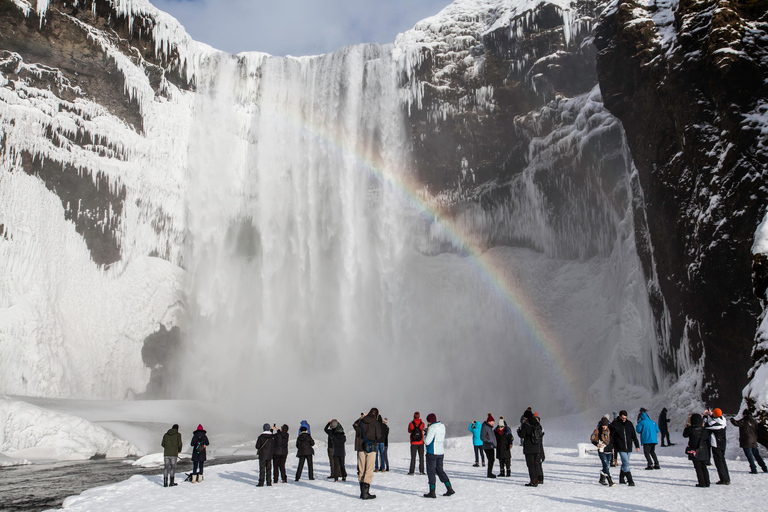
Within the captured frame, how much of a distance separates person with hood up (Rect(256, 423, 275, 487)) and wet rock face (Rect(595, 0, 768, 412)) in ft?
Answer: 50.7

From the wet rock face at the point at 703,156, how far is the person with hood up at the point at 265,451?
1546 centimetres

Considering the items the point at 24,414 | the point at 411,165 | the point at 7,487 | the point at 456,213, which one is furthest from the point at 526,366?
the point at 7,487

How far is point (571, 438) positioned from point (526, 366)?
1838 centimetres

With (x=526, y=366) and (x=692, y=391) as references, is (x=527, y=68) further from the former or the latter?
(x=692, y=391)

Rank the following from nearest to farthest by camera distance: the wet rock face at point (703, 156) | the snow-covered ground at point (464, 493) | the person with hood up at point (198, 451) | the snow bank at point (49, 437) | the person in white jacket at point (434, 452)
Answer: the snow-covered ground at point (464, 493)
the person in white jacket at point (434, 452)
the person with hood up at point (198, 451)
the wet rock face at point (703, 156)
the snow bank at point (49, 437)

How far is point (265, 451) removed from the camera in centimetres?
1192

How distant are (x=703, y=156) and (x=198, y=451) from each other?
19527 millimetres

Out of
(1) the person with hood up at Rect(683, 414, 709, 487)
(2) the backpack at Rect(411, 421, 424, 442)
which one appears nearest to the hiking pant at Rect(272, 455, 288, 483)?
(2) the backpack at Rect(411, 421, 424, 442)

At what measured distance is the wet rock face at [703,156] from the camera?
1959 centimetres

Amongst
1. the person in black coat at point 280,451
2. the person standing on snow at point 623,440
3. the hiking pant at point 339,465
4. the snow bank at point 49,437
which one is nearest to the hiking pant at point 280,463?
the person in black coat at point 280,451

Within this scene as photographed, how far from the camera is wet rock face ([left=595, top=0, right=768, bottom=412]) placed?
19.6m

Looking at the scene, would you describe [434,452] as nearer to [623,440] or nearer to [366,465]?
[366,465]

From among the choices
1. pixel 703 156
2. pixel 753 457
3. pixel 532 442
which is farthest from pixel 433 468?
pixel 703 156

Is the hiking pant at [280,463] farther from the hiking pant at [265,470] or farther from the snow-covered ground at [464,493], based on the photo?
the snow-covered ground at [464,493]
